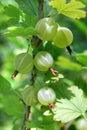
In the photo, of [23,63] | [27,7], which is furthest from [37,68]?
[27,7]

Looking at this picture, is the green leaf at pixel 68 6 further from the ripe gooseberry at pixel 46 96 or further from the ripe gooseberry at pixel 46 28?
the ripe gooseberry at pixel 46 96

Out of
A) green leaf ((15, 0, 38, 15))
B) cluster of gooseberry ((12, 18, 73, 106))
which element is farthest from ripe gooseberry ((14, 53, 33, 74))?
green leaf ((15, 0, 38, 15))

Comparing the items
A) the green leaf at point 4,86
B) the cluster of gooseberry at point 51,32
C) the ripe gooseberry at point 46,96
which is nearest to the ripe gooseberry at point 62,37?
the cluster of gooseberry at point 51,32

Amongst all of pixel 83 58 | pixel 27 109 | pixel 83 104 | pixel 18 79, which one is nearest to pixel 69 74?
pixel 18 79

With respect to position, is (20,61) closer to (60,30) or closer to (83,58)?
(60,30)

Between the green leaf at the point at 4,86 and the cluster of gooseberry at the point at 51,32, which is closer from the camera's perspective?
the cluster of gooseberry at the point at 51,32

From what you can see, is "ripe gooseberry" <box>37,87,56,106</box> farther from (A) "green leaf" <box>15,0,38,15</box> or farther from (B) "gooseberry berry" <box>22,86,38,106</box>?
(A) "green leaf" <box>15,0,38,15</box>
